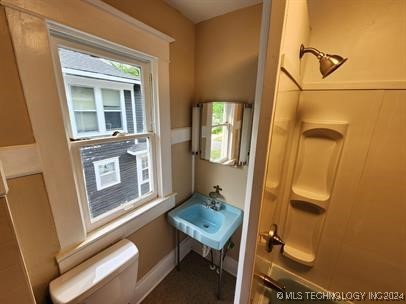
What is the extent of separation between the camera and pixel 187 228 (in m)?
1.33

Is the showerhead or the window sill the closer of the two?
the showerhead

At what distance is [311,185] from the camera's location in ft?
3.70

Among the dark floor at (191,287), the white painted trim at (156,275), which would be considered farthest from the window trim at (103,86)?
the dark floor at (191,287)

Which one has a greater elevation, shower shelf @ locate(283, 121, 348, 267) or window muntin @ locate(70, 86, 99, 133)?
window muntin @ locate(70, 86, 99, 133)

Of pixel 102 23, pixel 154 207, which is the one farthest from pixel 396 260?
pixel 102 23

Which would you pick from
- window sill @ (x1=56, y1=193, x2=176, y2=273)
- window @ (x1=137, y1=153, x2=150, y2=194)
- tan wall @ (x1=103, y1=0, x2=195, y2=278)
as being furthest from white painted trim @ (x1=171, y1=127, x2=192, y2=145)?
window sill @ (x1=56, y1=193, x2=176, y2=273)

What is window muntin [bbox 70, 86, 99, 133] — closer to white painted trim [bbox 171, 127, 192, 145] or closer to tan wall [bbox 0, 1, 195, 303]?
tan wall [bbox 0, 1, 195, 303]

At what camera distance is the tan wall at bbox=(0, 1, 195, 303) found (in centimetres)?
65

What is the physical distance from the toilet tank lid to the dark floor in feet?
2.30

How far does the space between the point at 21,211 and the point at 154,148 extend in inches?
31.8

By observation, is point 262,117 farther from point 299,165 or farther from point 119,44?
point 119,44

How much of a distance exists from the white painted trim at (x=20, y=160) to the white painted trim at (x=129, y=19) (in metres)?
0.77

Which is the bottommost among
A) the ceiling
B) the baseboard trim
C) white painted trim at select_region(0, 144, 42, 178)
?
the baseboard trim

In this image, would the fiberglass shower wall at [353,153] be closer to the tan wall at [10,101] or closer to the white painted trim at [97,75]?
the white painted trim at [97,75]
